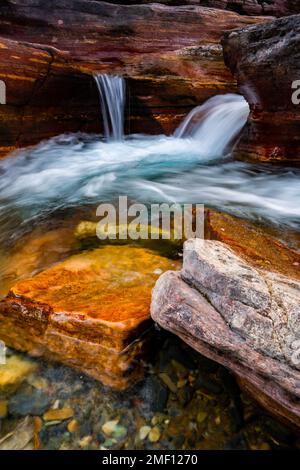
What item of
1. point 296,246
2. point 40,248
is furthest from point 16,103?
point 296,246

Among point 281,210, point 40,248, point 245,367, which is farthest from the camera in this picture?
point 281,210

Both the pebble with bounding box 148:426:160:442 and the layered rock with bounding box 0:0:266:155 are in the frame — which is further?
the layered rock with bounding box 0:0:266:155

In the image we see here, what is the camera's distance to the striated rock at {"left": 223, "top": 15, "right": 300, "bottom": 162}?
22.3ft

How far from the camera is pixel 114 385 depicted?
8.58 ft

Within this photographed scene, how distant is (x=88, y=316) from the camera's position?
114 inches

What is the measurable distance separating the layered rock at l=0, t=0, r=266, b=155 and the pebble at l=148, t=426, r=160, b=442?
8552mm

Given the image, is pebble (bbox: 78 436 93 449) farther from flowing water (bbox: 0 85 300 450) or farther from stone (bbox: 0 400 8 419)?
stone (bbox: 0 400 8 419)

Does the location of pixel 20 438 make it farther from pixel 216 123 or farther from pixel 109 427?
pixel 216 123

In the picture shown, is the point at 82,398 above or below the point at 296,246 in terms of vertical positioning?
below

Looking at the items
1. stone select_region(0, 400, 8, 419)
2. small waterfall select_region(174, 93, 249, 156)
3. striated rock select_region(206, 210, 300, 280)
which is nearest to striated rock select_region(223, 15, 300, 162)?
small waterfall select_region(174, 93, 249, 156)

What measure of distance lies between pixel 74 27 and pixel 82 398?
16.4 m

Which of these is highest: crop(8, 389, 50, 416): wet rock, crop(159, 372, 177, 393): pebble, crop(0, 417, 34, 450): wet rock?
crop(159, 372, 177, 393): pebble

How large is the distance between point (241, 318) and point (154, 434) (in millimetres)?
996

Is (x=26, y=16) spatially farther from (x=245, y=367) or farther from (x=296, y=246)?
(x=245, y=367)
